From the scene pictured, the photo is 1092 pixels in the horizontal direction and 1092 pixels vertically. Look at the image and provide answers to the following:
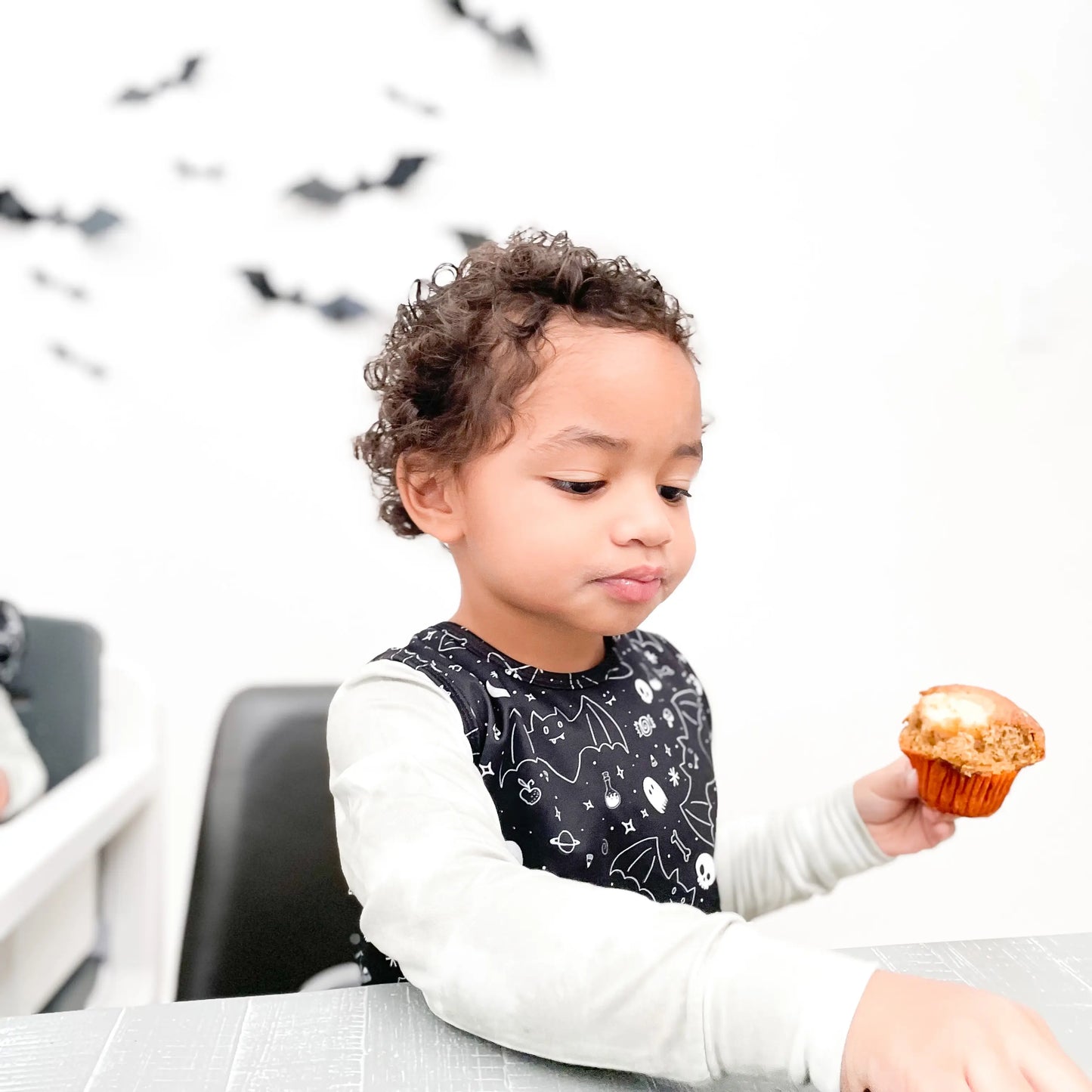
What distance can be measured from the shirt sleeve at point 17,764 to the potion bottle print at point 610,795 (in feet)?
2.23

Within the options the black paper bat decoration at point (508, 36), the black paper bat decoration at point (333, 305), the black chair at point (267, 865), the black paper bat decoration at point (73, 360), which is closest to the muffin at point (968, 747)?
the black chair at point (267, 865)

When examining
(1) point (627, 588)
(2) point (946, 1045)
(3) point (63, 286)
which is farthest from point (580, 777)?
(3) point (63, 286)

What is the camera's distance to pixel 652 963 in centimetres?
43

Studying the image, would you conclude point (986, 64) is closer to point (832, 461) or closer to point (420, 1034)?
point (832, 461)

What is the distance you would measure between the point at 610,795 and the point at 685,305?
2.87 feet

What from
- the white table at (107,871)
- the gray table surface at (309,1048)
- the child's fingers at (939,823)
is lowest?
the white table at (107,871)

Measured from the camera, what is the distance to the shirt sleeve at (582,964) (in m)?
0.42

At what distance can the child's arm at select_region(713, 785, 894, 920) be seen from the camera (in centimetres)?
87

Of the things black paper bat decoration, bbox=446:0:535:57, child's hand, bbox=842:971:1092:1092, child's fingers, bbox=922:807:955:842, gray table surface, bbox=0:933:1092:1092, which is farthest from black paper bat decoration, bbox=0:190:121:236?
child's hand, bbox=842:971:1092:1092

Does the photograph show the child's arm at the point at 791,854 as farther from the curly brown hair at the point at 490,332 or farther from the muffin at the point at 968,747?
the curly brown hair at the point at 490,332

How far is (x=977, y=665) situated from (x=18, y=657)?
4.41 ft

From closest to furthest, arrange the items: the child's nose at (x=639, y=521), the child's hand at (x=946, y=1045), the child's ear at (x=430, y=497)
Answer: the child's hand at (x=946, y=1045) < the child's nose at (x=639, y=521) < the child's ear at (x=430, y=497)

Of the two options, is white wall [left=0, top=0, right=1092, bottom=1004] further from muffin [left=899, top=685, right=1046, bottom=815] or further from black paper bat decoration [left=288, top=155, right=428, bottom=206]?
muffin [left=899, top=685, right=1046, bottom=815]

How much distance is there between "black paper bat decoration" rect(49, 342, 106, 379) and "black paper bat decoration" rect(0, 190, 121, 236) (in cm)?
16
